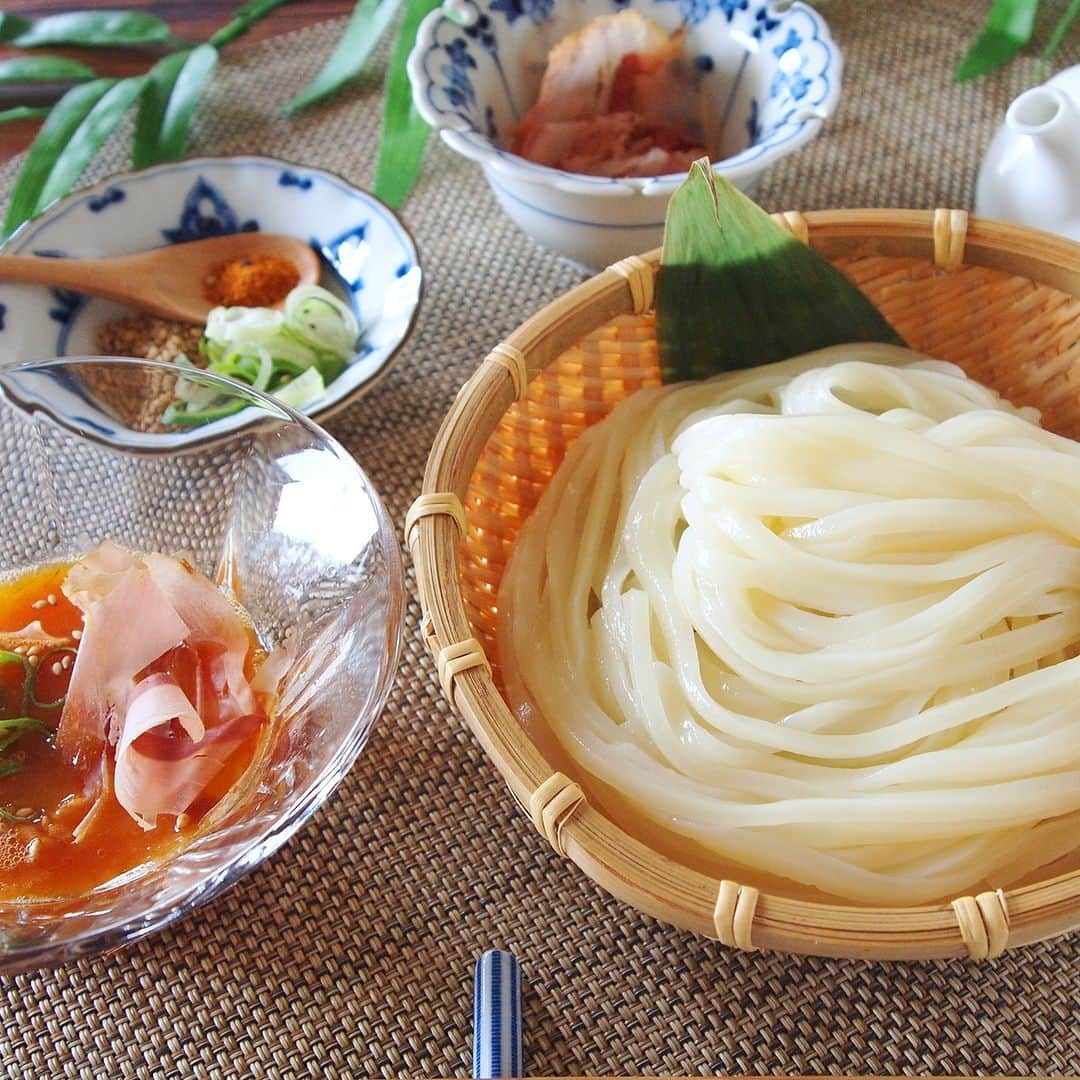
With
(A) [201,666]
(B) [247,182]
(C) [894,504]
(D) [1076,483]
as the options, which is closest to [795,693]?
(C) [894,504]

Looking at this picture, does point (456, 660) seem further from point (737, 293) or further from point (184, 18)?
point (184, 18)

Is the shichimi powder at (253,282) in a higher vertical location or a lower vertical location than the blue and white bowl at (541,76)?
lower

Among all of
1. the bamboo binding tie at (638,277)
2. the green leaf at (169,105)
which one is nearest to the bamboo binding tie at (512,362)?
the bamboo binding tie at (638,277)

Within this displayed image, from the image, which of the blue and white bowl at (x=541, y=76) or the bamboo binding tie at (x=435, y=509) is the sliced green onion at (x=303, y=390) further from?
the bamboo binding tie at (x=435, y=509)

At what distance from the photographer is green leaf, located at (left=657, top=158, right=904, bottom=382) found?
1.61m

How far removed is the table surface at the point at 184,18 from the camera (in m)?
2.79

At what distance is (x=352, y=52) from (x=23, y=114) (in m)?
0.78

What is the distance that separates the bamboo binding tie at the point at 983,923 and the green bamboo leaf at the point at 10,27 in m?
2.96

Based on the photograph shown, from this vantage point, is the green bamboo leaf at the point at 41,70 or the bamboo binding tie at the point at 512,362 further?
the green bamboo leaf at the point at 41,70

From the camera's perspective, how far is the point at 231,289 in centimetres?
220

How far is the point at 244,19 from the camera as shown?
2.85 metres

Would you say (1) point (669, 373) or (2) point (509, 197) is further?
(2) point (509, 197)

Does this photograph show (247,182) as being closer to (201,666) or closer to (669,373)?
(669,373)

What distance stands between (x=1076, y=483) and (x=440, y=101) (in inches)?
49.6
